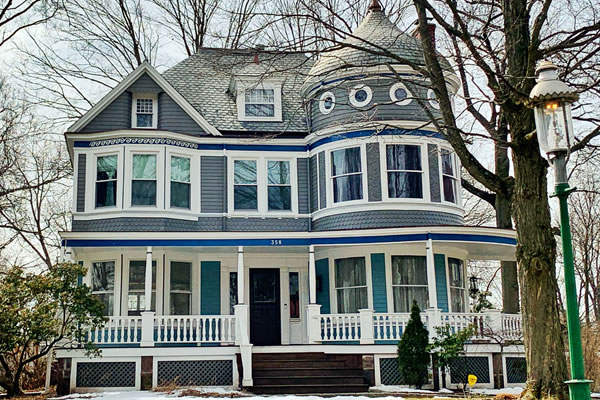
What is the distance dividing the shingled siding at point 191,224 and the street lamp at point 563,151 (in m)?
12.6

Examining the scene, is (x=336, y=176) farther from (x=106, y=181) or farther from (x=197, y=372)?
(x=197, y=372)

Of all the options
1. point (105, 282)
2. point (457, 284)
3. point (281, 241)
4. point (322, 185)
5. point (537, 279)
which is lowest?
point (537, 279)

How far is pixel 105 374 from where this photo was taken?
16156mm

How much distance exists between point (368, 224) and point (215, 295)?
4.57 m

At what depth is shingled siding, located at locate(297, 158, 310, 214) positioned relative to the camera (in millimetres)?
19969

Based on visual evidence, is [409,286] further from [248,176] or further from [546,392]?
[546,392]

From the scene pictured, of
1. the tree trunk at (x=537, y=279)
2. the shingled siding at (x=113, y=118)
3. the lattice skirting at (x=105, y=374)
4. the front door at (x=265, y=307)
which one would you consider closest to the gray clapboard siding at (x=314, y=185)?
the front door at (x=265, y=307)

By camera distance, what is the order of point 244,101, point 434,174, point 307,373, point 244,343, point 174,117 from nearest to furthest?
point 307,373
point 244,343
point 434,174
point 174,117
point 244,101

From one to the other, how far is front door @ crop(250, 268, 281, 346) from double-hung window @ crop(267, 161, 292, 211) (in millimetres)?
1846

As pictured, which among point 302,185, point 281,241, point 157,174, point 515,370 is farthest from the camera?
point 302,185

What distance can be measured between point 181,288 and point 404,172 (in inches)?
266

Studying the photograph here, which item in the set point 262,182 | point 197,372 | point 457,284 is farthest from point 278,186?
point 197,372

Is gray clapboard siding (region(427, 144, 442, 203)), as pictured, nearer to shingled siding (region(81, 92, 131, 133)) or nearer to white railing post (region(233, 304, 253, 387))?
white railing post (region(233, 304, 253, 387))

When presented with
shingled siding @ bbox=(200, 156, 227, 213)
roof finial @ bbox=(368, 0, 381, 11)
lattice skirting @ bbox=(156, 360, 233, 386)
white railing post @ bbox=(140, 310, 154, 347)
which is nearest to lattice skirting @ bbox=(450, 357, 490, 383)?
lattice skirting @ bbox=(156, 360, 233, 386)
